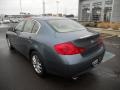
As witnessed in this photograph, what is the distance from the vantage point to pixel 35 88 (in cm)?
340

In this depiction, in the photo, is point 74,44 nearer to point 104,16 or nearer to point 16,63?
point 16,63

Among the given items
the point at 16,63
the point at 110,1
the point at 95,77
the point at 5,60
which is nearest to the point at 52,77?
the point at 95,77

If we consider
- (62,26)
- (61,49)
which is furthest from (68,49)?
(62,26)

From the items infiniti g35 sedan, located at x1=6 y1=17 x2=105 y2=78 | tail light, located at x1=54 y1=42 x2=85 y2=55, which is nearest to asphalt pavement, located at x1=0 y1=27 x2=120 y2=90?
infiniti g35 sedan, located at x1=6 y1=17 x2=105 y2=78

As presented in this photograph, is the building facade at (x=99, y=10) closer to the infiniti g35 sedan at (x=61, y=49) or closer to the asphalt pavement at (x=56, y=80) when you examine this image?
the asphalt pavement at (x=56, y=80)

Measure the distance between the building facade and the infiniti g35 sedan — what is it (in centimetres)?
2140

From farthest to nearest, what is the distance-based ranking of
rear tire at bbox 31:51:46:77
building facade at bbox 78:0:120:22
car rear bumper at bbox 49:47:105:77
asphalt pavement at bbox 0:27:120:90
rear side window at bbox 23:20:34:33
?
1. building facade at bbox 78:0:120:22
2. rear side window at bbox 23:20:34:33
3. rear tire at bbox 31:51:46:77
4. asphalt pavement at bbox 0:27:120:90
5. car rear bumper at bbox 49:47:105:77

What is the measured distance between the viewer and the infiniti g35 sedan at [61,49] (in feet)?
10.0

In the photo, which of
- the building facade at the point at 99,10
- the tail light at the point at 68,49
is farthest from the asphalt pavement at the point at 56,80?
the building facade at the point at 99,10

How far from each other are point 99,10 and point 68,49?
28.2 meters

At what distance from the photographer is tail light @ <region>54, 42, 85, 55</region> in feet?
10.0

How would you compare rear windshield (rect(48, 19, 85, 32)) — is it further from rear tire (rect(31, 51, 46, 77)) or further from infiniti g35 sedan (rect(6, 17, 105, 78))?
rear tire (rect(31, 51, 46, 77))

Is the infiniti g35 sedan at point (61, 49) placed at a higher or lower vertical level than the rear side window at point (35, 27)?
lower

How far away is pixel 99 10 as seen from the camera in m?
29.1
